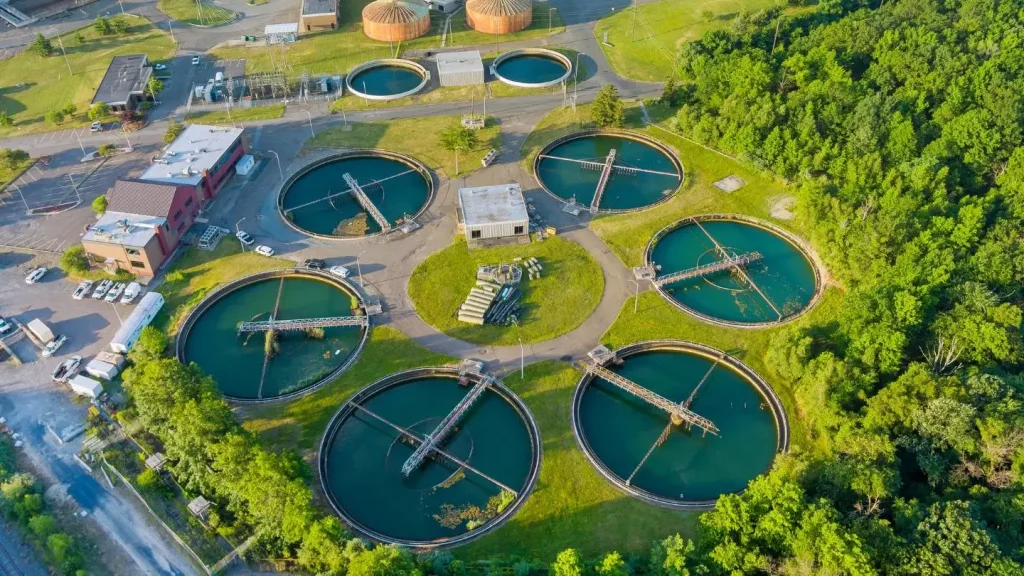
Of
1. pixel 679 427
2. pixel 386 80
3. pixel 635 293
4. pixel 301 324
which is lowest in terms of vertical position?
pixel 679 427

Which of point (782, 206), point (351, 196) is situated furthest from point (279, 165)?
point (782, 206)

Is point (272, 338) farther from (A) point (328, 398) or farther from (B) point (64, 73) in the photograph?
(B) point (64, 73)

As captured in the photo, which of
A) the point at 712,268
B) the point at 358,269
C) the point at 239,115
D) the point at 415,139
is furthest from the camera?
the point at 239,115

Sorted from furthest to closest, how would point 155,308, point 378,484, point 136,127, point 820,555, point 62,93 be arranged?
1. point 62,93
2. point 136,127
3. point 155,308
4. point 378,484
5. point 820,555

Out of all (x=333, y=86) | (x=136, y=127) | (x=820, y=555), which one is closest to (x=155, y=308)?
(x=136, y=127)

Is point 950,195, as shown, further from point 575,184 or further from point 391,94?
point 391,94

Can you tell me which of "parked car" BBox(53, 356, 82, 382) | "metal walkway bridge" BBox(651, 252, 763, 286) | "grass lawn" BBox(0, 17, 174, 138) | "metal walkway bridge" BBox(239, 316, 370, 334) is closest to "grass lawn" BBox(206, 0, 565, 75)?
"grass lawn" BBox(0, 17, 174, 138)

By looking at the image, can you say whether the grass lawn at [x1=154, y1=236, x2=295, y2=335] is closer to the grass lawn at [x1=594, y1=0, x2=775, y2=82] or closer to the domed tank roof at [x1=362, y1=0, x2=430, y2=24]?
the domed tank roof at [x1=362, y1=0, x2=430, y2=24]
